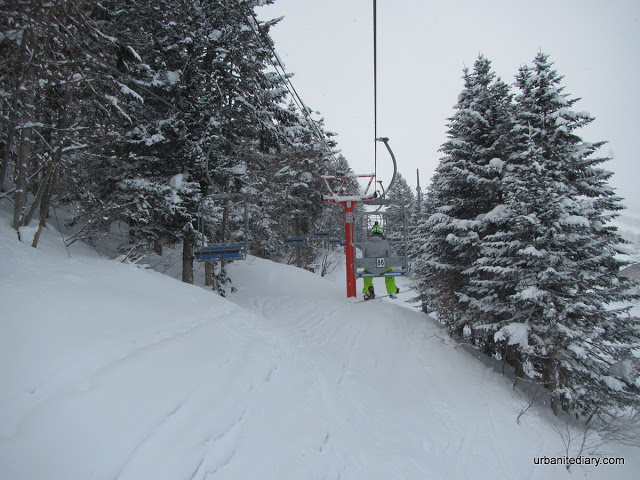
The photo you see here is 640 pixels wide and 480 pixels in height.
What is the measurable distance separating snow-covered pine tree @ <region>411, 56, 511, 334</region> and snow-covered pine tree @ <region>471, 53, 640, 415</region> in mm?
903

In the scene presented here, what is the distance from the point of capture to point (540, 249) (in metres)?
7.81

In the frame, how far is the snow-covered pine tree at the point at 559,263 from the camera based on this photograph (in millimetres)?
7496

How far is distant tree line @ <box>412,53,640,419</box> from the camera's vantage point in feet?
24.8

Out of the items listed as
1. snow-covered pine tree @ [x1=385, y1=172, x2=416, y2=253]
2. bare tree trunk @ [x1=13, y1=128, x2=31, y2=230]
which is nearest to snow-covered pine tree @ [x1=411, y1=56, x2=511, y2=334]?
bare tree trunk @ [x1=13, y1=128, x2=31, y2=230]

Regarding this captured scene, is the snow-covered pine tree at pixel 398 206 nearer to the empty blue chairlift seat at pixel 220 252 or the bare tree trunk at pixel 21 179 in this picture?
the empty blue chairlift seat at pixel 220 252

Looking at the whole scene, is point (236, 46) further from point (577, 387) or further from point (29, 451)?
point (577, 387)

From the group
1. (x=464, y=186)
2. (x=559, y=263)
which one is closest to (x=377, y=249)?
(x=464, y=186)

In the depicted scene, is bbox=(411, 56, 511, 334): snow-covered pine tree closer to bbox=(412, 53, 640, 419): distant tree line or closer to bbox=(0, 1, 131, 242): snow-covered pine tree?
bbox=(412, 53, 640, 419): distant tree line

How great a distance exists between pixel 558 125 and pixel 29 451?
1100cm

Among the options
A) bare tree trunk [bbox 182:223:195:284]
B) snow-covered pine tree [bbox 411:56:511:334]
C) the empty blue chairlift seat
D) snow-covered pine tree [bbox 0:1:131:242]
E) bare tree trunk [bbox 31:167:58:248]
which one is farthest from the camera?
bare tree trunk [bbox 182:223:195:284]

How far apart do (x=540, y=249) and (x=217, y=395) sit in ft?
24.6

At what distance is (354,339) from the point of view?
8.43 metres

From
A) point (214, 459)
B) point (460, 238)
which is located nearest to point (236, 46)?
point (460, 238)

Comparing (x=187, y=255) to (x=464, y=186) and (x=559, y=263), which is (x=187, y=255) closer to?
(x=464, y=186)
